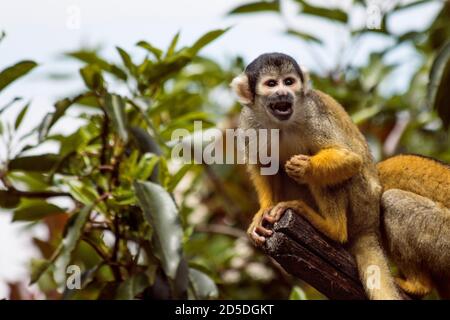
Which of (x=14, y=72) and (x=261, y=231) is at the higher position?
(x=14, y=72)

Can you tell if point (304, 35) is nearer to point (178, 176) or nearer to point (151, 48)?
point (151, 48)

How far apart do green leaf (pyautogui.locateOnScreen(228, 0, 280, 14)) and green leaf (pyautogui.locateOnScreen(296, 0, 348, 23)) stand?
177 millimetres

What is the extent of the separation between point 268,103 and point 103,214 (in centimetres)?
98

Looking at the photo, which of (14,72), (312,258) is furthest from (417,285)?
(14,72)

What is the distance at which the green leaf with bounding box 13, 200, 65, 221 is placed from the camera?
3.37 meters

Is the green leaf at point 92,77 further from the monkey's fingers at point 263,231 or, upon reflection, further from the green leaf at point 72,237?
the monkey's fingers at point 263,231

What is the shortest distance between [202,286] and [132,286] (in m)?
0.36

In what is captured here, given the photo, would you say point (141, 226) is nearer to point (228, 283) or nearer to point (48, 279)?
point (48, 279)

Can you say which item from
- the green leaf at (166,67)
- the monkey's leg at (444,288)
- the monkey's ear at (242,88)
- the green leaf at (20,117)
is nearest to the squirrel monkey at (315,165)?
the monkey's ear at (242,88)

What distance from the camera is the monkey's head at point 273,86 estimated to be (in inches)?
113

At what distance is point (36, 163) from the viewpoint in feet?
11.0

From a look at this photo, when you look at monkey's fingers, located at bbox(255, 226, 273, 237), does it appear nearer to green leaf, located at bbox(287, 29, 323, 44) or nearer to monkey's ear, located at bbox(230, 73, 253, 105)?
monkey's ear, located at bbox(230, 73, 253, 105)

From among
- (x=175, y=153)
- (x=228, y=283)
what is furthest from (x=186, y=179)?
(x=175, y=153)

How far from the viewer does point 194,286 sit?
322cm
